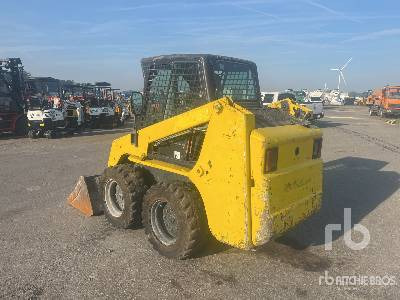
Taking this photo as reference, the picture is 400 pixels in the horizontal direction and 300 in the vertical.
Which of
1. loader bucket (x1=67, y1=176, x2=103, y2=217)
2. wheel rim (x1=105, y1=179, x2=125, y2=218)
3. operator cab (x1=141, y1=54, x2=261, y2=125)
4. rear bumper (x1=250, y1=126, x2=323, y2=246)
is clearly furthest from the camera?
loader bucket (x1=67, y1=176, x2=103, y2=217)

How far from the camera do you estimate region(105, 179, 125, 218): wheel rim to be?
5.48 metres

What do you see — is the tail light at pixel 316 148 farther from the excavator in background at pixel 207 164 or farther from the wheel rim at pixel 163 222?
the wheel rim at pixel 163 222

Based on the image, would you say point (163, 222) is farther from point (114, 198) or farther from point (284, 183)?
point (284, 183)

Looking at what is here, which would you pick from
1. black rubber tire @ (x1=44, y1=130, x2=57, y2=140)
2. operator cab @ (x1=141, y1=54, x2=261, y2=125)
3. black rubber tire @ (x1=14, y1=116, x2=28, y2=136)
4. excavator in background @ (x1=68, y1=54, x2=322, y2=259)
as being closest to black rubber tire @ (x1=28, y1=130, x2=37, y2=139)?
black rubber tire @ (x1=44, y1=130, x2=57, y2=140)

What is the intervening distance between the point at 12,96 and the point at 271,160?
15.7 meters

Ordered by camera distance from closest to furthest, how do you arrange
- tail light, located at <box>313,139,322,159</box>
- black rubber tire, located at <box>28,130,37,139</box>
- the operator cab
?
the operator cab < tail light, located at <box>313,139,322,159</box> < black rubber tire, located at <box>28,130,37,139</box>

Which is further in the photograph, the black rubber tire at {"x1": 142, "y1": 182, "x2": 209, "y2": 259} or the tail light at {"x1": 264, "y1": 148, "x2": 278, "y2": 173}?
the black rubber tire at {"x1": 142, "y1": 182, "x2": 209, "y2": 259}

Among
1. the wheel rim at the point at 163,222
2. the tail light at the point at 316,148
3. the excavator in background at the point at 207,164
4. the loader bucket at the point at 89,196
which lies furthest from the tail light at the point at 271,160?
the loader bucket at the point at 89,196

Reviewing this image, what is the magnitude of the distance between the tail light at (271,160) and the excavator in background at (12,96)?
15.5 metres

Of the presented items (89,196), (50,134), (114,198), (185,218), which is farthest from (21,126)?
(185,218)

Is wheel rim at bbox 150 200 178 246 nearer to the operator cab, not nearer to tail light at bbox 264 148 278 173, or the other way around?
the operator cab

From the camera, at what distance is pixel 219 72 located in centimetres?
470

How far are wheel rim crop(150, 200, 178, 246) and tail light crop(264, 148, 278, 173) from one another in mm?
1391

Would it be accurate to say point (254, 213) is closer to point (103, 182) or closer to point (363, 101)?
point (103, 182)
